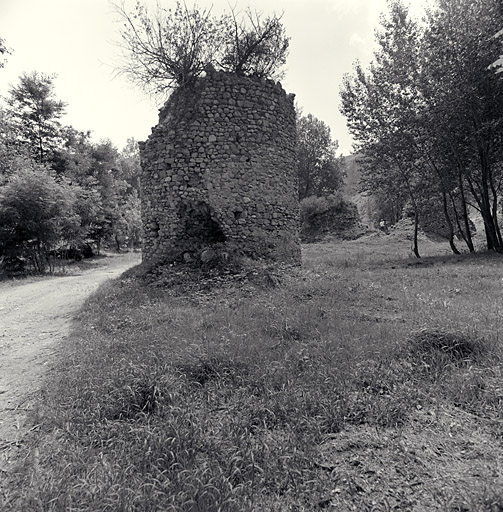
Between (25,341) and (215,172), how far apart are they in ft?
18.4

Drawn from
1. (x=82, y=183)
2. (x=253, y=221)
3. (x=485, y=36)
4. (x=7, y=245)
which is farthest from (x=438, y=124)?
(x=82, y=183)

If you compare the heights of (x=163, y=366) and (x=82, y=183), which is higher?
(x=82, y=183)

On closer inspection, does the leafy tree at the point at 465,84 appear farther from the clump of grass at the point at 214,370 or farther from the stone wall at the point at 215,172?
the clump of grass at the point at 214,370

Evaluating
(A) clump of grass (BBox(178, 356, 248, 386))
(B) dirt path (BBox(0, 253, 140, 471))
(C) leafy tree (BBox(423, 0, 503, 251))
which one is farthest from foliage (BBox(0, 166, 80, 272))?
(C) leafy tree (BBox(423, 0, 503, 251))

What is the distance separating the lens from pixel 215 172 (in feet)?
28.5

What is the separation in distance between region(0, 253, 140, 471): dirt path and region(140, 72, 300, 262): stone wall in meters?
2.77

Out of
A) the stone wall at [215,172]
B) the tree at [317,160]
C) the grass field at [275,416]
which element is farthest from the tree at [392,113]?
the tree at [317,160]

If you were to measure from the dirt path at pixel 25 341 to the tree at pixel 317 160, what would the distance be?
31734 millimetres

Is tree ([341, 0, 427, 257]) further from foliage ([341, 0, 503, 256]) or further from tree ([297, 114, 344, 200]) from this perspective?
tree ([297, 114, 344, 200])

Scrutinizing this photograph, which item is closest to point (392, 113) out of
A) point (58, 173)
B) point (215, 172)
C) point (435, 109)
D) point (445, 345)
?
point (435, 109)

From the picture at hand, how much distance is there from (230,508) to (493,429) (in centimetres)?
198

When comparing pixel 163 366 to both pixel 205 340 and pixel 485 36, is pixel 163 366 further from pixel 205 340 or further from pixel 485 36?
pixel 485 36

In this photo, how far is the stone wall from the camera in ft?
28.6

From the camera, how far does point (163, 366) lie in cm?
353
